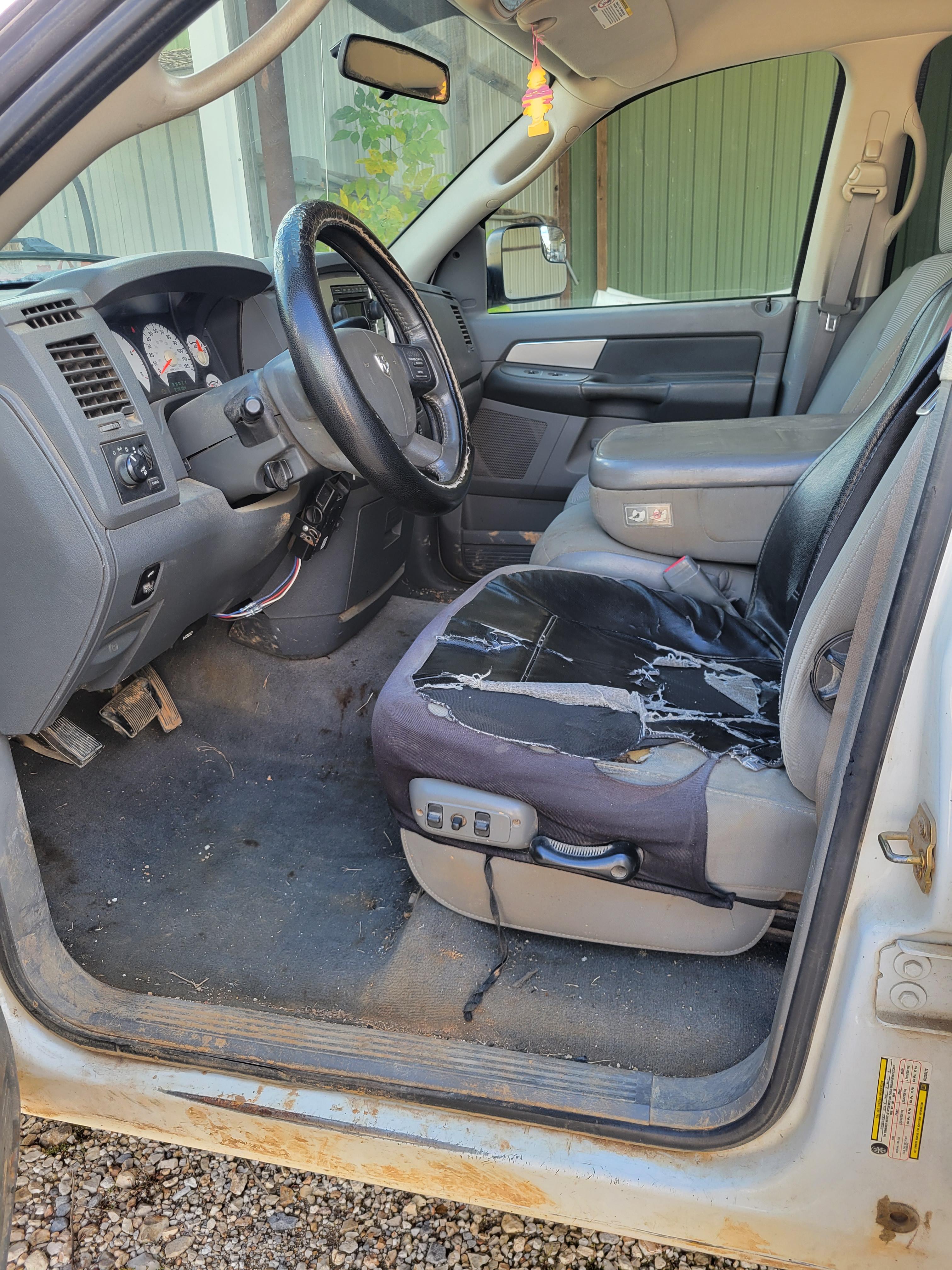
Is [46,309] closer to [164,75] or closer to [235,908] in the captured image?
[164,75]

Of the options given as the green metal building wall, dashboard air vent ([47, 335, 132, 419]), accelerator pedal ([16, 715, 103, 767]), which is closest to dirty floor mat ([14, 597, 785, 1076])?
accelerator pedal ([16, 715, 103, 767])

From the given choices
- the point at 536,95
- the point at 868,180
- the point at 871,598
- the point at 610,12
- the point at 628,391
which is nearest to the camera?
the point at 871,598

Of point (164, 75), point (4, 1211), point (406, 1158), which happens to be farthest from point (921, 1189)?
point (164, 75)

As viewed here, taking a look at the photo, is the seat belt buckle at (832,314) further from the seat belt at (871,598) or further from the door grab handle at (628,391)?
the seat belt at (871,598)

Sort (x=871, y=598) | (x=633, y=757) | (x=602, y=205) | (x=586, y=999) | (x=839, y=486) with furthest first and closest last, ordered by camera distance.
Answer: (x=602, y=205)
(x=839, y=486)
(x=586, y=999)
(x=633, y=757)
(x=871, y=598)

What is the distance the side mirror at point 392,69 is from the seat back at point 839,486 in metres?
1.27

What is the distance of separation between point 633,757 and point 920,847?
1.36 ft

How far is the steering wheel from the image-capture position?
1204 mm

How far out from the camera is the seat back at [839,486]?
1.13 metres

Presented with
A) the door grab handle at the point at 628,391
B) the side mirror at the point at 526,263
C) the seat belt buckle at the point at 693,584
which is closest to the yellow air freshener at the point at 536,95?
the side mirror at the point at 526,263

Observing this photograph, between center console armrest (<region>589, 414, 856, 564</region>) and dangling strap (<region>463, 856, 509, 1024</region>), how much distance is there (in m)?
0.89

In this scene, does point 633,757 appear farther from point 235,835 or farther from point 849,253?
point 849,253

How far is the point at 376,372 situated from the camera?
55.7 inches

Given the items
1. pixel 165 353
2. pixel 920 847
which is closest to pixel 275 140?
pixel 165 353
